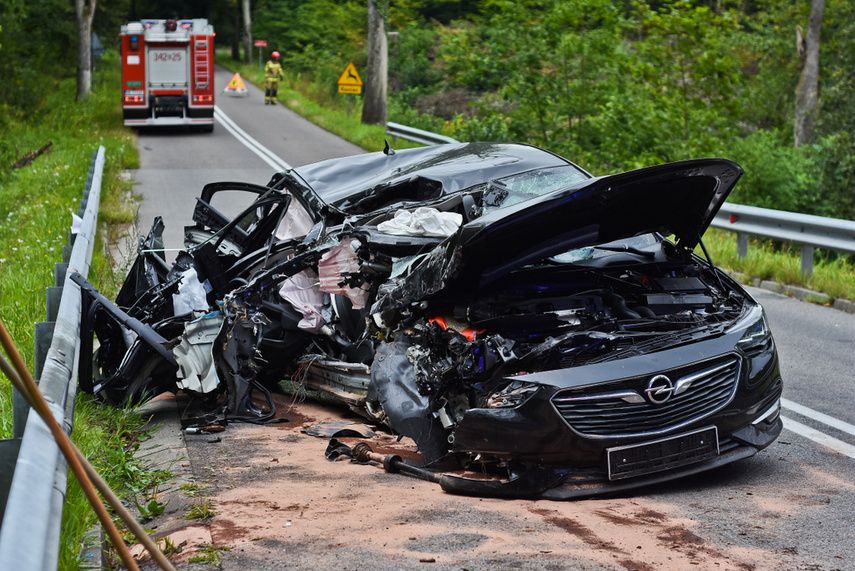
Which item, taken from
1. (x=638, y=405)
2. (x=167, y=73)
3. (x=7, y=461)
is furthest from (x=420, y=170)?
(x=167, y=73)

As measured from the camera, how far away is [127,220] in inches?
564

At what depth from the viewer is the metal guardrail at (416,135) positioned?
19725 mm

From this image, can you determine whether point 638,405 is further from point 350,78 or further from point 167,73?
point 167,73

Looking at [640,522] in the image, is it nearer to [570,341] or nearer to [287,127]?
[570,341]

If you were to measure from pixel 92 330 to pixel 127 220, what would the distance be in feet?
28.8

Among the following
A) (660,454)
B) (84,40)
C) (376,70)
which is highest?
(84,40)

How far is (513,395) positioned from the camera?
15.2ft

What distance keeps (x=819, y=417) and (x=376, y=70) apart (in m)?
21.4

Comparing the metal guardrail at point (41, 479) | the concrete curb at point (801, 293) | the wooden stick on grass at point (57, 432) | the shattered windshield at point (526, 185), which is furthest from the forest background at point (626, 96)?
the wooden stick on grass at point (57, 432)

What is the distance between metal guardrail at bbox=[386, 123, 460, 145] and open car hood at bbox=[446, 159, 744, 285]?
13.6 m

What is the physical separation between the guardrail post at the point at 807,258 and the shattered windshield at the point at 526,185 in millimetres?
5369

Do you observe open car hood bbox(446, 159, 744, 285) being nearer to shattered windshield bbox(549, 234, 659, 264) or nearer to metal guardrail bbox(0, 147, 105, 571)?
shattered windshield bbox(549, 234, 659, 264)

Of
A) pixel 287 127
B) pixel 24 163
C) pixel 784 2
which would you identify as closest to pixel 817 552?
pixel 24 163

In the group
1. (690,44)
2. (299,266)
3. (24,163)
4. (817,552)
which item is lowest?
(24,163)
